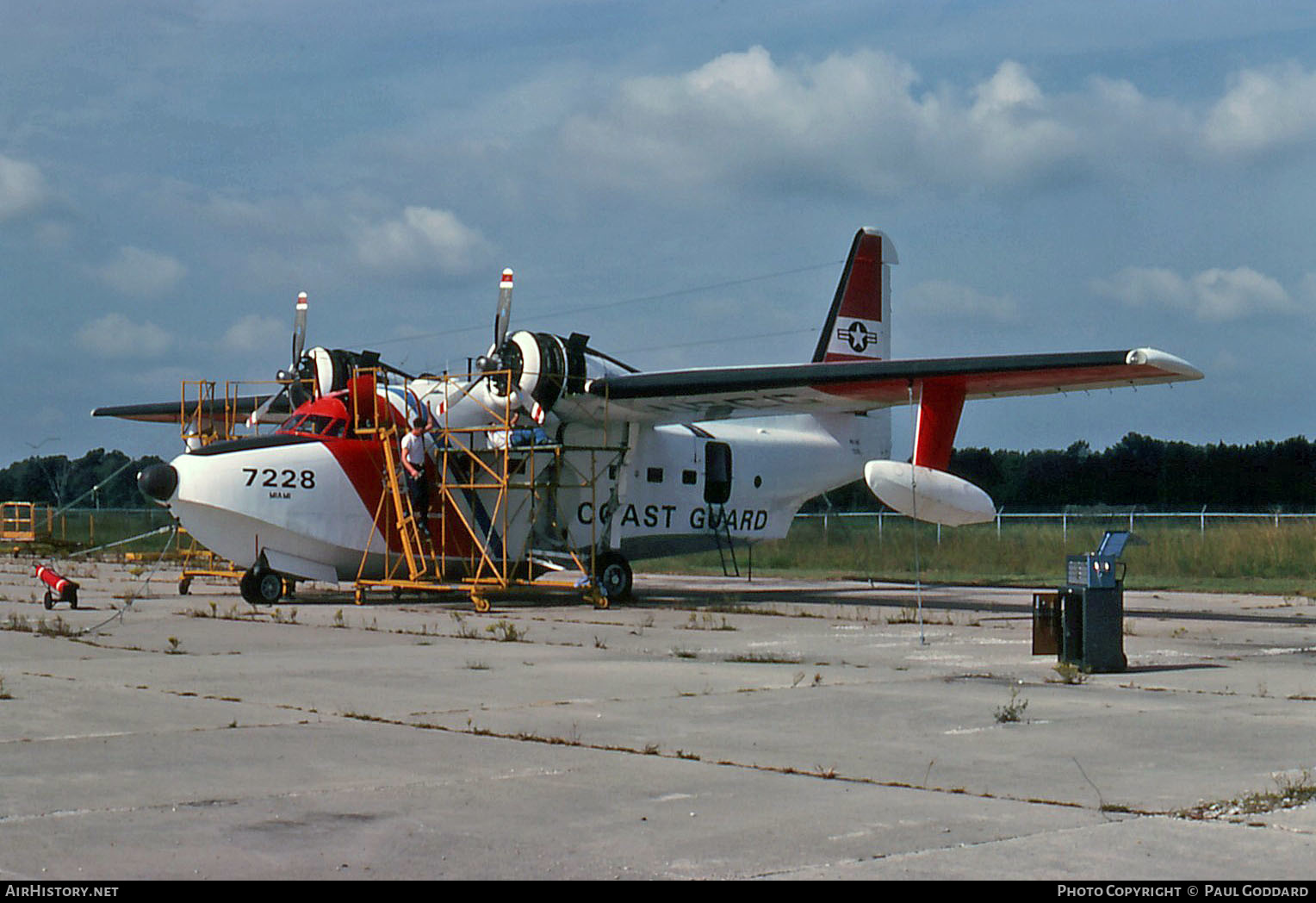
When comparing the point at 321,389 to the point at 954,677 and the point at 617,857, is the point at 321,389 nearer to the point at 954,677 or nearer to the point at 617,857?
the point at 954,677

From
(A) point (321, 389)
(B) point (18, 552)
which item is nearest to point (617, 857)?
(A) point (321, 389)

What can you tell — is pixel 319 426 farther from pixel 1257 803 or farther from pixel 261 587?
pixel 1257 803

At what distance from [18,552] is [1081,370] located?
3220cm

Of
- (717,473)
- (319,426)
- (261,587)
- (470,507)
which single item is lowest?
(261,587)

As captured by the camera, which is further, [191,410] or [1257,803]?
[191,410]

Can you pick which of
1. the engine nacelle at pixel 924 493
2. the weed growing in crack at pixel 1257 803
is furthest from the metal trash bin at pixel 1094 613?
the engine nacelle at pixel 924 493

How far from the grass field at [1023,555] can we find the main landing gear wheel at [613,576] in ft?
26.5

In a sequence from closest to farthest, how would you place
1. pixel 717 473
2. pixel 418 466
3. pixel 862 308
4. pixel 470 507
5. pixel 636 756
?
pixel 636 756 → pixel 418 466 → pixel 470 507 → pixel 717 473 → pixel 862 308

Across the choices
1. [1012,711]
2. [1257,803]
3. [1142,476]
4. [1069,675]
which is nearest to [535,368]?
[1069,675]

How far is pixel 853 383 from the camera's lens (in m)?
20.1

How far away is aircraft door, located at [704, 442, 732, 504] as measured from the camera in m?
24.8

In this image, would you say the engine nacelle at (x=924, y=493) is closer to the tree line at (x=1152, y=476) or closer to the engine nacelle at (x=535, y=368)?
the engine nacelle at (x=535, y=368)

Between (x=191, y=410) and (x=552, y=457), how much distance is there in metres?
11.0

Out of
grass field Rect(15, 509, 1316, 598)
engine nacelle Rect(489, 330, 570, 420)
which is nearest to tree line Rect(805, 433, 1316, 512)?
grass field Rect(15, 509, 1316, 598)
